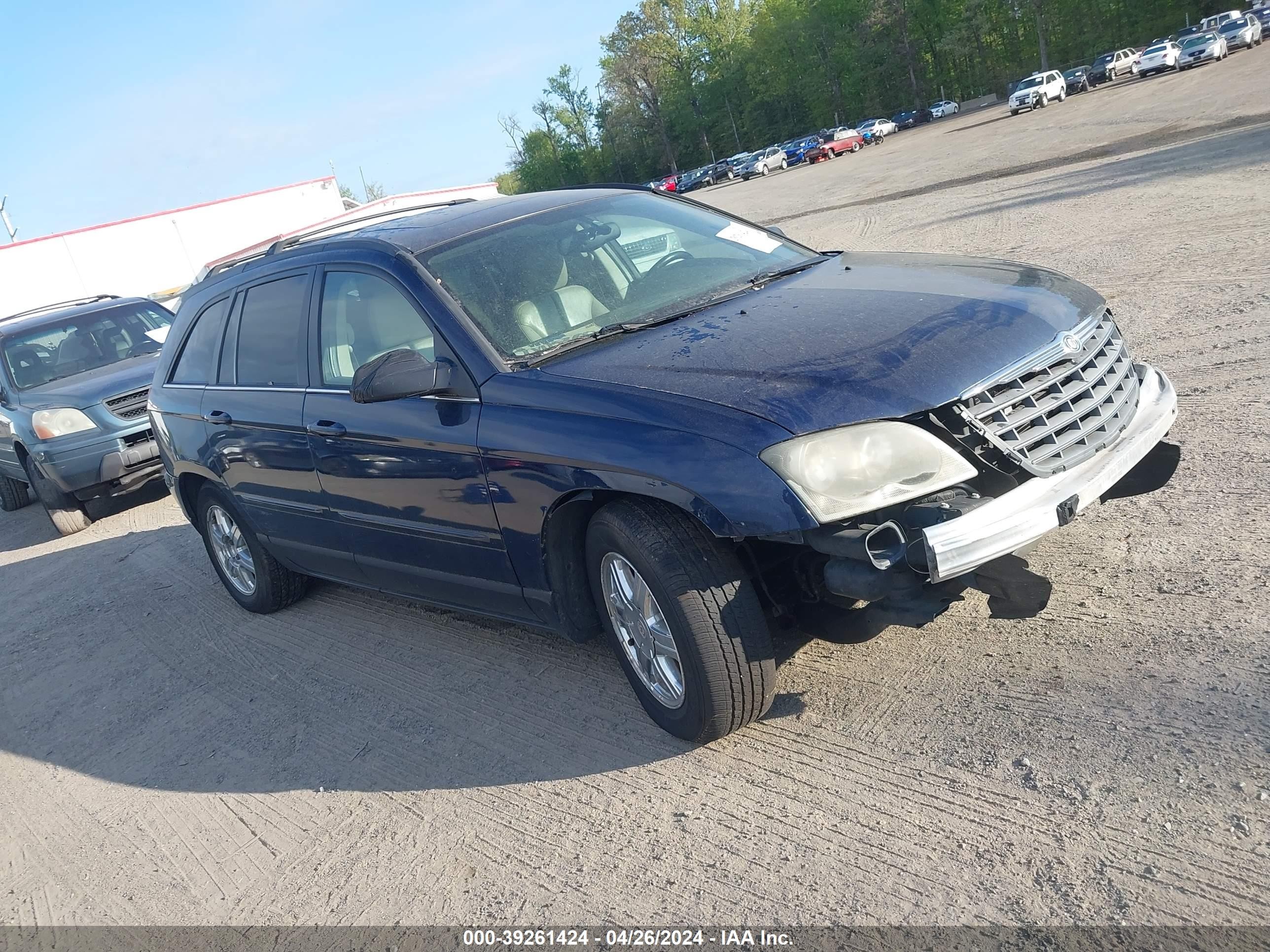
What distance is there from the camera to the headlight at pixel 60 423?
9.46m

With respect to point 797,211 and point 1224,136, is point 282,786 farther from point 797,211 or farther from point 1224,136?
point 797,211

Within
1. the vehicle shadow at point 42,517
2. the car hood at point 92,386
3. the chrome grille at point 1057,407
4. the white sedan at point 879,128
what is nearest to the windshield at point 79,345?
the car hood at point 92,386

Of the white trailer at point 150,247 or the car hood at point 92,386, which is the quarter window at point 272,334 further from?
the white trailer at point 150,247

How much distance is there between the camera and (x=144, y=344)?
11.1m

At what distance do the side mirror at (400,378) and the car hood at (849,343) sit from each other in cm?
44

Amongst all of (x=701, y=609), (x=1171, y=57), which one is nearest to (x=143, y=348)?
(x=701, y=609)

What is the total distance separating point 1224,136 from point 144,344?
16314mm

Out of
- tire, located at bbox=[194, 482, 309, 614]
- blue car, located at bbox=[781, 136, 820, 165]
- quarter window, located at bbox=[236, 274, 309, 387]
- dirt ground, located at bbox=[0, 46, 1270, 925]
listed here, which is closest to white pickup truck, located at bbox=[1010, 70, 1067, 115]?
blue car, located at bbox=[781, 136, 820, 165]

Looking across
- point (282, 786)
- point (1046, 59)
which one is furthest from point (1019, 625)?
A: point (1046, 59)

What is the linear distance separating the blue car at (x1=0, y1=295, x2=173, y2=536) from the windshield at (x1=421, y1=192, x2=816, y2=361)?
652cm

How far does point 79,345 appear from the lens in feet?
35.6

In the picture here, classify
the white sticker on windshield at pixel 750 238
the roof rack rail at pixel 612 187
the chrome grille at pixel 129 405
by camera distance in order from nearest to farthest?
the white sticker on windshield at pixel 750 238 → the roof rack rail at pixel 612 187 → the chrome grille at pixel 129 405

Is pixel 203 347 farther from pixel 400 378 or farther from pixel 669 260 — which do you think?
pixel 669 260

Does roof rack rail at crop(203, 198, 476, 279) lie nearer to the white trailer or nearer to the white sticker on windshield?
the white sticker on windshield
